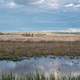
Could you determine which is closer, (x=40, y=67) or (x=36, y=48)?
(x=40, y=67)

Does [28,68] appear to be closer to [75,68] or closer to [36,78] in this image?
[75,68]

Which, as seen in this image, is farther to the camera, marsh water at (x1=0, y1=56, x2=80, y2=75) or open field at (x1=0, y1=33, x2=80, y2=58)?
open field at (x1=0, y1=33, x2=80, y2=58)

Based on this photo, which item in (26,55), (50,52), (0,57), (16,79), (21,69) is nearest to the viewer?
(16,79)

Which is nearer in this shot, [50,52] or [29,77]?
[29,77]

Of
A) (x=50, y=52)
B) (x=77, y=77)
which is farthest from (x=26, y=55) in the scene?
(x=77, y=77)

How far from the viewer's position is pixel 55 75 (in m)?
23.4

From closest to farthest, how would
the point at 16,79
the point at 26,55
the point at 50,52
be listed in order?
the point at 16,79 → the point at 26,55 → the point at 50,52

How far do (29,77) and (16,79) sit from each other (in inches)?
34.7

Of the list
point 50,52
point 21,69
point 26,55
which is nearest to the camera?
point 21,69

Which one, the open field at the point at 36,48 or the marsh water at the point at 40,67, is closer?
the marsh water at the point at 40,67

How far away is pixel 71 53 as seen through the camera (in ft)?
163

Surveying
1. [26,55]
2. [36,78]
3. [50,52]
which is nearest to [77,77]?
[36,78]

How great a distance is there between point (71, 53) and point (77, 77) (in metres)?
25.9

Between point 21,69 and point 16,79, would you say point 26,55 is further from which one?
point 16,79
